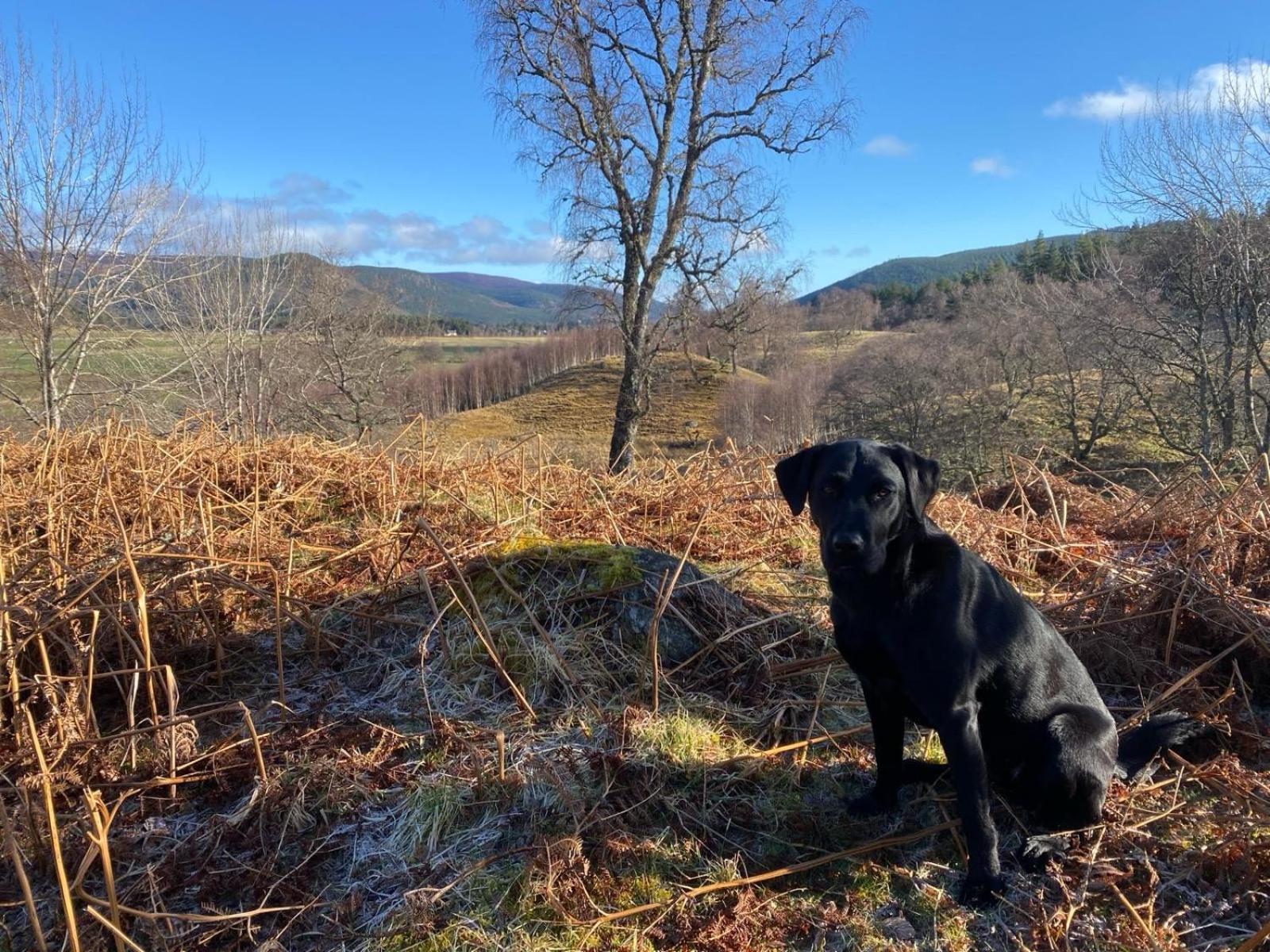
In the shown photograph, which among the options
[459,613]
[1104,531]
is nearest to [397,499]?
[459,613]

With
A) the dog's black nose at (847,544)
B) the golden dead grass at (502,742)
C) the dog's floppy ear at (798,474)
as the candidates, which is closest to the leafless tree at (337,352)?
the golden dead grass at (502,742)

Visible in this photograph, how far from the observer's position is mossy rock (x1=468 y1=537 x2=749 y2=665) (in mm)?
3830

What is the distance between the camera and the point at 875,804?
2.93 meters

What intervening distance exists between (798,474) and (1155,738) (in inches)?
77.6

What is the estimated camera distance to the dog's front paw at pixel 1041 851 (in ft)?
8.54

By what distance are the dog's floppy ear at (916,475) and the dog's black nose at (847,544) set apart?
346 mm

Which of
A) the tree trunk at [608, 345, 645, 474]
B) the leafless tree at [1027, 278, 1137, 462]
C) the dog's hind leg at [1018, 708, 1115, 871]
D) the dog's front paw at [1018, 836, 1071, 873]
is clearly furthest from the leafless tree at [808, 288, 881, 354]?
the dog's front paw at [1018, 836, 1071, 873]

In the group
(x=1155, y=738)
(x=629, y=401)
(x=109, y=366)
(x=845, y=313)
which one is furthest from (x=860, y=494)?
(x=845, y=313)

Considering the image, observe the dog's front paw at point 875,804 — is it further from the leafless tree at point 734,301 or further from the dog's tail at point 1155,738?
the leafless tree at point 734,301

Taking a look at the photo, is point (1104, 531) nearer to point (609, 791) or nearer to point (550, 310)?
point (609, 791)

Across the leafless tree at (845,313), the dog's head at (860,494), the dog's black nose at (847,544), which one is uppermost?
the leafless tree at (845,313)

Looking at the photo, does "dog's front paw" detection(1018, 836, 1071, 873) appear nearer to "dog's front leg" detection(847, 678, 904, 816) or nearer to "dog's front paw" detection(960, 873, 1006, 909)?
"dog's front paw" detection(960, 873, 1006, 909)

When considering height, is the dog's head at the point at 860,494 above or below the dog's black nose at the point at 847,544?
above

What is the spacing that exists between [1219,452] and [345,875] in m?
25.3
